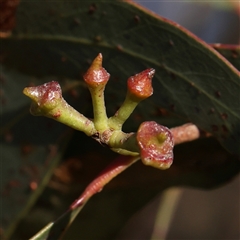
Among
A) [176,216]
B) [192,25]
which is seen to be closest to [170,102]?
[192,25]

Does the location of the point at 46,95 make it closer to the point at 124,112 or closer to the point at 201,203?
the point at 124,112

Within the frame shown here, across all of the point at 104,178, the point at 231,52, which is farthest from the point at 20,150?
the point at 231,52

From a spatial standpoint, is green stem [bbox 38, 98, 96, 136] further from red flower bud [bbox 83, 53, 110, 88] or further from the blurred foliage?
the blurred foliage

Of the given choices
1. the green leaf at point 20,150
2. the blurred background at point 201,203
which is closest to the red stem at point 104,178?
the green leaf at point 20,150

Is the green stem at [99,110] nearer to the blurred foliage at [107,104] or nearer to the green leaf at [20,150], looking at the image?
the blurred foliage at [107,104]

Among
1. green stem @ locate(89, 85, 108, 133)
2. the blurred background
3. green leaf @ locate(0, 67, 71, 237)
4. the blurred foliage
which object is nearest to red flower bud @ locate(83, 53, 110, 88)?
green stem @ locate(89, 85, 108, 133)

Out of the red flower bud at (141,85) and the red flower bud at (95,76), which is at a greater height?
the red flower bud at (141,85)
